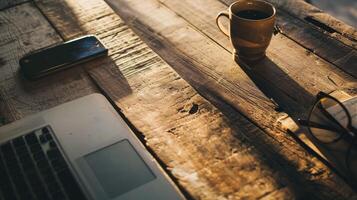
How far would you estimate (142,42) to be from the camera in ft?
3.57

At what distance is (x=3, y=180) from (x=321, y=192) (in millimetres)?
587

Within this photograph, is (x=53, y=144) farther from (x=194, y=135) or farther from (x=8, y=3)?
(x=8, y=3)

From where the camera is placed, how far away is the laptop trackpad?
0.69 m

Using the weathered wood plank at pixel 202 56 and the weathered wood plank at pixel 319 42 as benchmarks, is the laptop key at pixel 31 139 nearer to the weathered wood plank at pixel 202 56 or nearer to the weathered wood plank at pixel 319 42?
the weathered wood plank at pixel 202 56

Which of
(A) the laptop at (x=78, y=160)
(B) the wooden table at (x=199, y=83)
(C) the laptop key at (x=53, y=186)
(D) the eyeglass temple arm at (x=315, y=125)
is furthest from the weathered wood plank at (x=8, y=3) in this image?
(D) the eyeglass temple arm at (x=315, y=125)

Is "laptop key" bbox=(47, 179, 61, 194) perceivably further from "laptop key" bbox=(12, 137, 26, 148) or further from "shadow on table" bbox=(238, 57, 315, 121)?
"shadow on table" bbox=(238, 57, 315, 121)

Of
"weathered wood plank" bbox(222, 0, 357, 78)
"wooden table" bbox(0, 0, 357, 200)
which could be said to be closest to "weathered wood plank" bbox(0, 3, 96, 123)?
"wooden table" bbox(0, 0, 357, 200)

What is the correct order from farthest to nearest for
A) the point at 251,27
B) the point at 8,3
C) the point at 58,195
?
the point at 8,3
the point at 251,27
the point at 58,195

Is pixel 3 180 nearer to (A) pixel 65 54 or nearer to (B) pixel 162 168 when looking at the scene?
(B) pixel 162 168

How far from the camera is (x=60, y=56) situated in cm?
101

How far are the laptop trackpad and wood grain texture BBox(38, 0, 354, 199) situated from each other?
0.07 meters

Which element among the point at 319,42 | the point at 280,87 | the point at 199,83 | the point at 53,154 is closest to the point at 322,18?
the point at 319,42

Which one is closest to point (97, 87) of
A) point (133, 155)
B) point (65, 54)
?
point (65, 54)

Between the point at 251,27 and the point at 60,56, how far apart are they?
504mm
